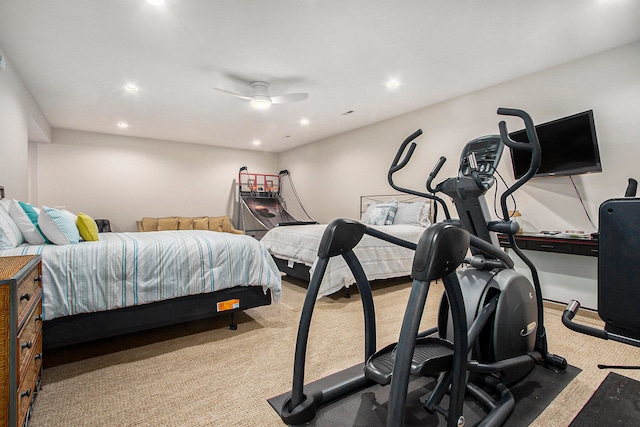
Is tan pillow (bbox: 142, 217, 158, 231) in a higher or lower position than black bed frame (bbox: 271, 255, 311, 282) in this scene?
higher

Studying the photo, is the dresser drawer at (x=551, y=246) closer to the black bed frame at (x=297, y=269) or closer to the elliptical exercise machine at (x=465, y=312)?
the elliptical exercise machine at (x=465, y=312)

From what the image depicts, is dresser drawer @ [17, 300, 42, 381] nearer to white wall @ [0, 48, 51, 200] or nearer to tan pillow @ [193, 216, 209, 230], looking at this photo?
white wall @ [0, 48, 51, 200]

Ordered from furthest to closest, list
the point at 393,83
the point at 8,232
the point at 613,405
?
the point at 393,83
the point at 8,232
the point at 613,405

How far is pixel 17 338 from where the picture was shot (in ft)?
3.81

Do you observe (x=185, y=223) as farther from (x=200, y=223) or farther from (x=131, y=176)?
(x=131, y=176)

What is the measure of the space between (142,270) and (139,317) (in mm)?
328

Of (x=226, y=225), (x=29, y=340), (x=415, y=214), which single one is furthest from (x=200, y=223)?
(x=29, y=340)

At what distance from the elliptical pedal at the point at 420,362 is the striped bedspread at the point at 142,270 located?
1.42 meters

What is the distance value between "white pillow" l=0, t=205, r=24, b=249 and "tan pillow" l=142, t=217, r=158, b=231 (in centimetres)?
456

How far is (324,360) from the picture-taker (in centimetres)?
211

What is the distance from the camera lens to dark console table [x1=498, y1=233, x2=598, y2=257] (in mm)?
2779

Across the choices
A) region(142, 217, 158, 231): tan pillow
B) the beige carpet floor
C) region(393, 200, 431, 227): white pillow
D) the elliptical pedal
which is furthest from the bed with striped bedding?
region(142, 217, 158, 231): tan pillow

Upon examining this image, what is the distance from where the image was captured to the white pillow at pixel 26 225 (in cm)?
214

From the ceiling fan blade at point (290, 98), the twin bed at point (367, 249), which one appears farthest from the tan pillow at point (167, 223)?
the ceiling fan blade at point (290, 98)
